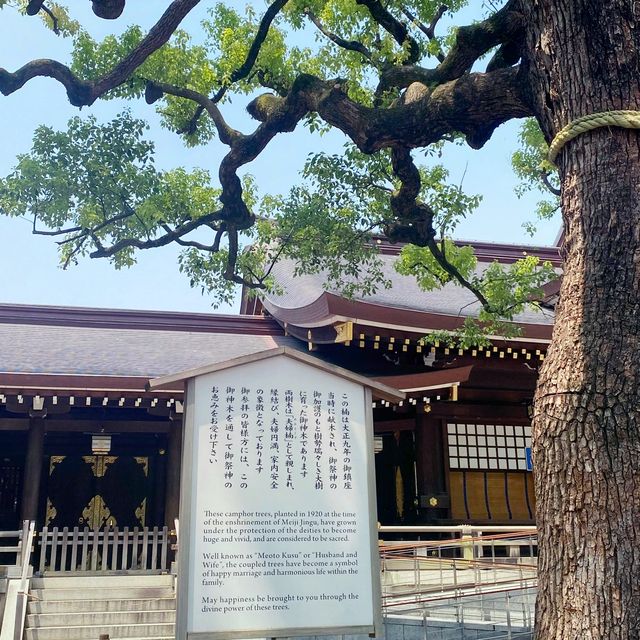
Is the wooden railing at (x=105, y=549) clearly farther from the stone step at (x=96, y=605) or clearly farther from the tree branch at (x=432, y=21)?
the tree branch at (x=432, y=21)

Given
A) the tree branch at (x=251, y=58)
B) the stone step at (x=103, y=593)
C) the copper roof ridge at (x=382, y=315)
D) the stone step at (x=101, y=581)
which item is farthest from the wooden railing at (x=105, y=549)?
the tree branch at (x=251, y=58)

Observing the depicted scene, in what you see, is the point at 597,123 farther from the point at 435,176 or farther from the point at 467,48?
A: the point at 435,176

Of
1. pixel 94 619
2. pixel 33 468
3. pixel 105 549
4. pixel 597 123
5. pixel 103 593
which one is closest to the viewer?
→ pixel 597 123

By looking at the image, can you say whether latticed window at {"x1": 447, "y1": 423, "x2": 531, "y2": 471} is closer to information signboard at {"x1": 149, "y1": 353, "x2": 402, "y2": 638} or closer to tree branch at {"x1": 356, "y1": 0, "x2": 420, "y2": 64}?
tree branch at {"x1": 356, "y1": 0, "x2": 420, "y2": 64}

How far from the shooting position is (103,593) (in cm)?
920

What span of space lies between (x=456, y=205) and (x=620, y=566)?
219 inches

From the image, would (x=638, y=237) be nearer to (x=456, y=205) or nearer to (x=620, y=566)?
(x=620, y=566)

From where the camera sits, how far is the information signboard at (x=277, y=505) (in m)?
4.59

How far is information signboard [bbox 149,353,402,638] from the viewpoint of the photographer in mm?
4594

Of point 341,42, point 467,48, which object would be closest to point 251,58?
point 341,42

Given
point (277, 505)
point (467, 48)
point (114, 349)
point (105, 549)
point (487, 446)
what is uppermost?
point (467, 48)

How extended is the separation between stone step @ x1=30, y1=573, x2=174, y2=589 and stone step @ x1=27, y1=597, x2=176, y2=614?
582 millimetres

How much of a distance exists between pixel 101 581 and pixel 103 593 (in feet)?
1.63

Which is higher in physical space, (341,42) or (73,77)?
(341,42)
